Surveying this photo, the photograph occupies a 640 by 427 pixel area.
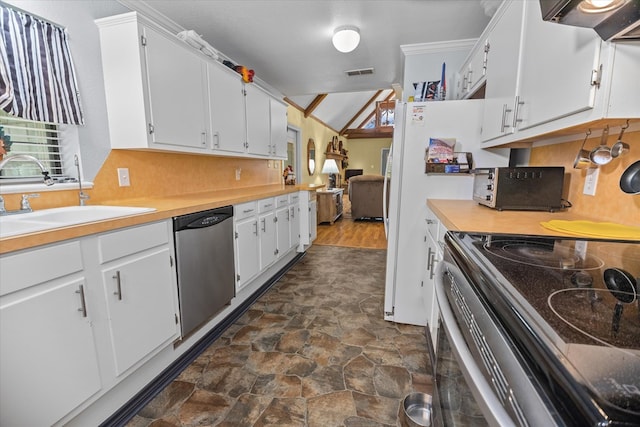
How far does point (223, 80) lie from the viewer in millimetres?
2557

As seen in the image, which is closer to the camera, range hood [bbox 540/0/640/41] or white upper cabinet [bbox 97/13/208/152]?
range hood [bbox 540/0/640/41]

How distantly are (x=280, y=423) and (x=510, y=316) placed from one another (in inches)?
51.2

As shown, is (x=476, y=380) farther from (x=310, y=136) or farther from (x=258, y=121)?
(x=310, y=136)

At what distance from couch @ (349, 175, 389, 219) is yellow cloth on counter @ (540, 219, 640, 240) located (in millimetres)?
4711

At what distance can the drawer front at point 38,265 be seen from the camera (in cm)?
97

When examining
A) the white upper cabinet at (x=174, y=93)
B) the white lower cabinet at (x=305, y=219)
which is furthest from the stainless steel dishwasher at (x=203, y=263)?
the white lower cabinet at (x=305, y=219)

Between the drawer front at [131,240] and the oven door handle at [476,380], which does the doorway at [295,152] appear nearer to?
the drawer front at [131,240]

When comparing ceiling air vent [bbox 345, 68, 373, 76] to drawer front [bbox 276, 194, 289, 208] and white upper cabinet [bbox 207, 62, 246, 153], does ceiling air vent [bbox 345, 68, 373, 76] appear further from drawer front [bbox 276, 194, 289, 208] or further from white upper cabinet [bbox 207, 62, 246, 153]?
drawer front [bbox 276, 194, 289, 208]

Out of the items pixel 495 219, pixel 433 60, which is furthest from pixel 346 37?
pixel 495 219

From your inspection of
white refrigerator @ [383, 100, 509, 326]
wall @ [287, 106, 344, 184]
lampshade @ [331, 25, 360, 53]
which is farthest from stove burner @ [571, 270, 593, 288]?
wall @ [287, 106, 344, 184]

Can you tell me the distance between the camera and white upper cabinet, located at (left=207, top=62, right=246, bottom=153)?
2.45m

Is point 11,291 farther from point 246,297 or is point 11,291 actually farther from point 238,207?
point 246,297

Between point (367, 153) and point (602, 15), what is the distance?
37.2ft

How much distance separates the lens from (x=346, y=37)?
248 centimetres
